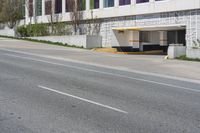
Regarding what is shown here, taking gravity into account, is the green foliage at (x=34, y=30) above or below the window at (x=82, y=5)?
below

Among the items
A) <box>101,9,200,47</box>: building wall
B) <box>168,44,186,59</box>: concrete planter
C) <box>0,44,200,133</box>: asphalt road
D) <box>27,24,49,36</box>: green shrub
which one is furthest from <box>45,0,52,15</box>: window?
<box>0,44,200,133</box>: asphalt road

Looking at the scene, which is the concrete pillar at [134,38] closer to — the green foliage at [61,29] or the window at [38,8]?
the green foliage at [61,29]

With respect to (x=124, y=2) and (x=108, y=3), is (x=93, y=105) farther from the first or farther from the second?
(x=108, y=3)

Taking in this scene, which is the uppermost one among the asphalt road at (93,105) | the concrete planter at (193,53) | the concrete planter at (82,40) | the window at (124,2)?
the window at (124,2)

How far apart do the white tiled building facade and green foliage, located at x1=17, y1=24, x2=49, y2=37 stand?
8.81ft

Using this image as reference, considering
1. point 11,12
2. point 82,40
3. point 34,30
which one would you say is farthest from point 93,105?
point 11,12

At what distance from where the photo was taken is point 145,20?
119ft

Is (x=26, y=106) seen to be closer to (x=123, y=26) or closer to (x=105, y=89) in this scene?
(x=105, y=89)

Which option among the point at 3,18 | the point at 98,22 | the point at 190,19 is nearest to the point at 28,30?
the point at 3,18

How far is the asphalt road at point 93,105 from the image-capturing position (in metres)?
7.61

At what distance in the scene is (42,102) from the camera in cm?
980

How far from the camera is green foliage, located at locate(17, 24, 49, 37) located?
152 feet

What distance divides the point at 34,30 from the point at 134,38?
13.8 metres

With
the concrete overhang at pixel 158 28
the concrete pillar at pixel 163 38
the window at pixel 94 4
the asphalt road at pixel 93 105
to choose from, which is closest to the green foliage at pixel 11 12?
the window at pixel 94 4
